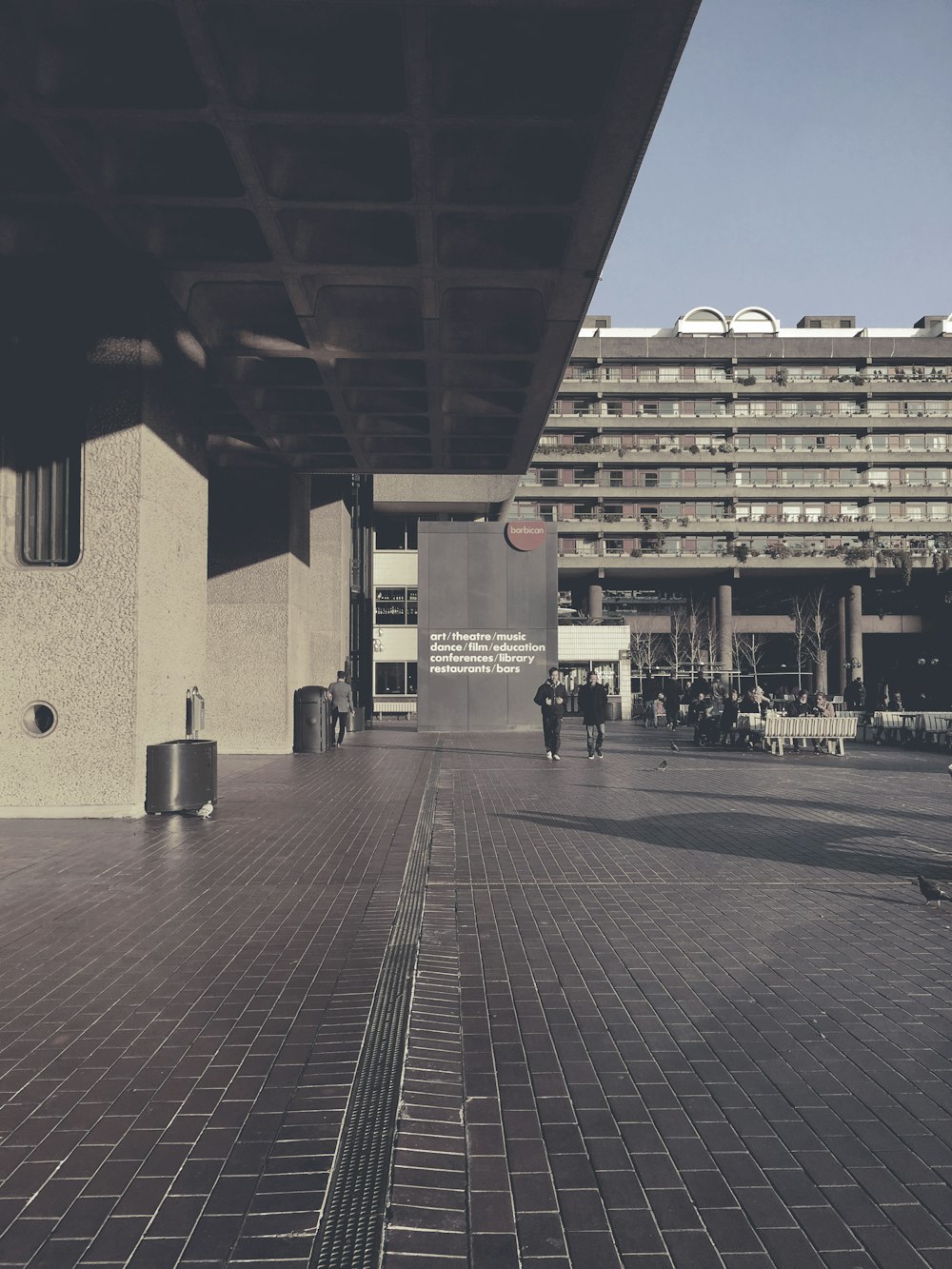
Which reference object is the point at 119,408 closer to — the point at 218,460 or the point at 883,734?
the point at 218,460

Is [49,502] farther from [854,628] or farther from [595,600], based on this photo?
[854,628]

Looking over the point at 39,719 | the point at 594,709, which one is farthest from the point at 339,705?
the point at 39,719

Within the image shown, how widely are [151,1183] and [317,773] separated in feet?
41.1

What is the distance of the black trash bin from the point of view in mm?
10633

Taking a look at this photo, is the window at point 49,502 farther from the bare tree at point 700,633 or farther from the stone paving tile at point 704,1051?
the bare tree at point 700,633

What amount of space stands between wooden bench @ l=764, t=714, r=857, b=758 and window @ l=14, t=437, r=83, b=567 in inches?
564

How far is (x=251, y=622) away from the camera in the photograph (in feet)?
62.6

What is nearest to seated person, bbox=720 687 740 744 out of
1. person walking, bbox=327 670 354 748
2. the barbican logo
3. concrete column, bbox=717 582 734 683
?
the barbican logo

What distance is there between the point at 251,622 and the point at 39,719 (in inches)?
338

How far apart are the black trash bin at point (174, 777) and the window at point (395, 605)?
1465 inches

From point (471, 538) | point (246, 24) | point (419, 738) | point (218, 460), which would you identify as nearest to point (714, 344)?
point (471, 538)

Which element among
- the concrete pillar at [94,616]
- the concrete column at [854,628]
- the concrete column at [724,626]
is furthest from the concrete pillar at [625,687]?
the concrete pillar at [94,616]

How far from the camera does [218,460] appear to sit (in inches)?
755

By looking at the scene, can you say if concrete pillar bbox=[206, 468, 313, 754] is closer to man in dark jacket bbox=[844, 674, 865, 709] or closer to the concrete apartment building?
man in dark jacket bbox=[844, 674, 865, 709]
